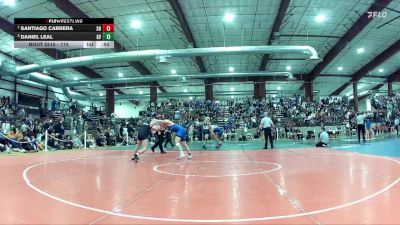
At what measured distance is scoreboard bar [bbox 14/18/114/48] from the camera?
11.8 m

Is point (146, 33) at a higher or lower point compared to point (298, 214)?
higher

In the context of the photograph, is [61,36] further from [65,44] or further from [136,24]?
[136,24]

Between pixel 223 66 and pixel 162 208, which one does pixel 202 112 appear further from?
pixel 162 208

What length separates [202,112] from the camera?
98.4 ft

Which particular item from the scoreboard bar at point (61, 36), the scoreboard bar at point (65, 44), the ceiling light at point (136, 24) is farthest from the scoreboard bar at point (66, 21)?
the ceiling light at point (136, 24)

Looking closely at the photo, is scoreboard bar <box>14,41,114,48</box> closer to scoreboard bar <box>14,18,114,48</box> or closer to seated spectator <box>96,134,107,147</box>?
scoreboard bar <box>14,18,114,48</box>

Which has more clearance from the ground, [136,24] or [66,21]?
[136,24]

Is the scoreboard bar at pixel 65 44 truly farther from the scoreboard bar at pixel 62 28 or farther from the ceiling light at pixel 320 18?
the ceiling light at pixel 320 18

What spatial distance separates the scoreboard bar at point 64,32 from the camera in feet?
38.8

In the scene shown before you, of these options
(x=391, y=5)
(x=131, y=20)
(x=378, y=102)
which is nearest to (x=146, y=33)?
(x=131, y=20)

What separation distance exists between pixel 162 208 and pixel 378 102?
34685 millimetres

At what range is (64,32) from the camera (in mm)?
11789

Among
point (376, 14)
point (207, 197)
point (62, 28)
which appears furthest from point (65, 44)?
point (376, 14)

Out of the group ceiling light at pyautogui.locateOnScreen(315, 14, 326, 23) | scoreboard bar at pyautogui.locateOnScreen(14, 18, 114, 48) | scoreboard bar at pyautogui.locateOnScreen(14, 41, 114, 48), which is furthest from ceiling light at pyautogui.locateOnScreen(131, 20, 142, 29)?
ceiling light at pyautogui.locateOnScreen(315, 14, 326, 23)
